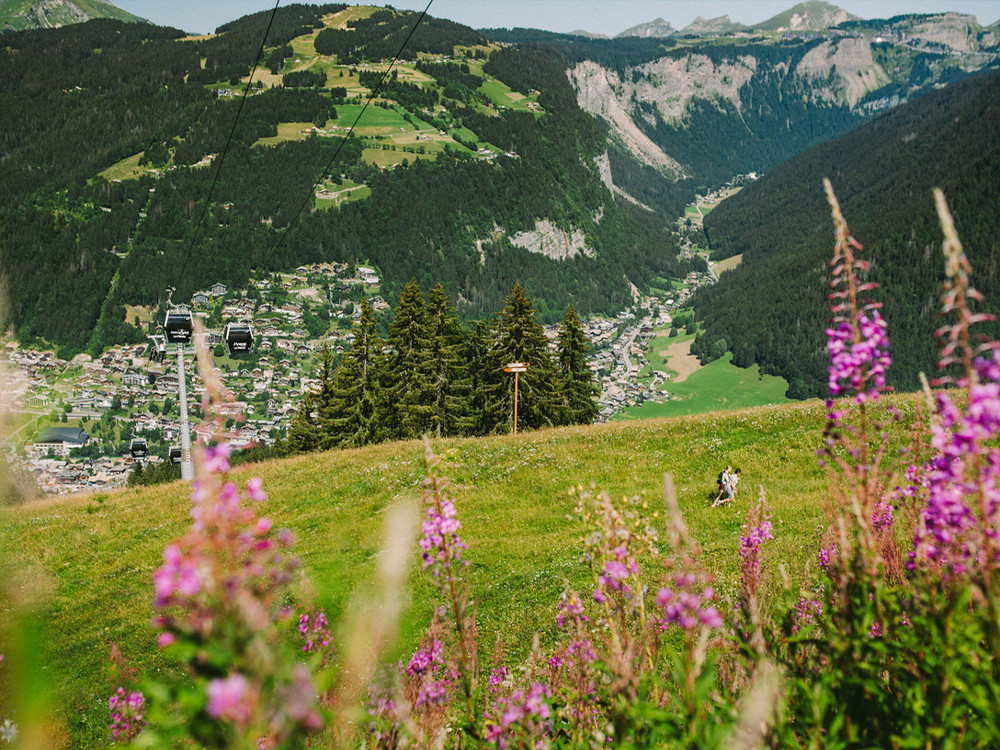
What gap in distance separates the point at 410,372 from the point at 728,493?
32.9 m

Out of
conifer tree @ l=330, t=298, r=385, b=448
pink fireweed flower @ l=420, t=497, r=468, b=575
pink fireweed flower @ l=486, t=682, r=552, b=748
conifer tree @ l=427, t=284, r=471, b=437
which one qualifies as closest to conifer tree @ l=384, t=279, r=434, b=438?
conifer tree @ l=427, t=284, r=471, b=437

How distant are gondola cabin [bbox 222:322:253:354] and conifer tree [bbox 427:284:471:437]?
→ 1781 cm

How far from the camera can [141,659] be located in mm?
13523

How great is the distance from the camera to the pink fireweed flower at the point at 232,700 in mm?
1600

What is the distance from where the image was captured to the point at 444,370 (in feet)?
161

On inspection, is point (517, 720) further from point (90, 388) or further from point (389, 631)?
point (90, 388)

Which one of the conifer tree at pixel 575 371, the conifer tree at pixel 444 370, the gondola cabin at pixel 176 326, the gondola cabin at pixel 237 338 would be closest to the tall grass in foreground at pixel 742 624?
the gondola cabin at pixel 176 326

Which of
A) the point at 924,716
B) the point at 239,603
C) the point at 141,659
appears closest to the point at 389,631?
the point at 141,659

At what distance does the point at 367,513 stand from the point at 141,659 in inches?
360

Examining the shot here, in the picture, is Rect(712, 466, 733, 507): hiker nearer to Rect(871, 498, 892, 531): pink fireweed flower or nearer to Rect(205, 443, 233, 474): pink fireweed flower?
Rect(871, 498, 892, 531): pink fireweed flower

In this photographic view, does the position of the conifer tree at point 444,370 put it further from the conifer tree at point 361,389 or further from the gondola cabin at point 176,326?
the gondola cabin at point 176,326

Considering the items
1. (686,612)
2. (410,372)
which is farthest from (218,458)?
(410,372)

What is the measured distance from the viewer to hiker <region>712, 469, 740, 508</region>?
1848 centimetres

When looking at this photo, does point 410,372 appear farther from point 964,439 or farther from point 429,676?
point 964,439
